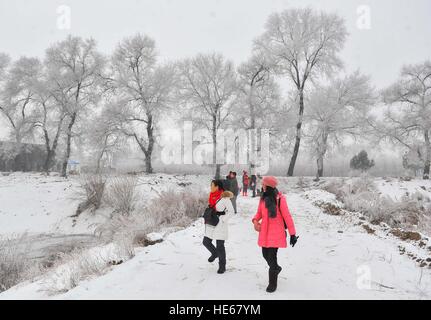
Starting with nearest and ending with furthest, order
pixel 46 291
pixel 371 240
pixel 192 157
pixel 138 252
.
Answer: pixel 46 291 < pixel 138 252 < pixel 371 240 < pixel 192 157

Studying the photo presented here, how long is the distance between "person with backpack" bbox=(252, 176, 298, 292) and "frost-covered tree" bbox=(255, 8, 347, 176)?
74.6 feet

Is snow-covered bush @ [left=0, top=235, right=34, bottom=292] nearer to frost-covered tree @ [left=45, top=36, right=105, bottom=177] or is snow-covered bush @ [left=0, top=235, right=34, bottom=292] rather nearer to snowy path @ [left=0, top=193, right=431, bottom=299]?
snowy path @ [left=0, top=193, right=431, bottom=299]

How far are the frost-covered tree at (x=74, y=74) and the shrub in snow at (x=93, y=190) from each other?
12.5 m

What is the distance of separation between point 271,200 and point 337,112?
81.6 ft

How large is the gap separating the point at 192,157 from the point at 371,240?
24.5 m

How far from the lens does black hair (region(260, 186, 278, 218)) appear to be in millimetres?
4879

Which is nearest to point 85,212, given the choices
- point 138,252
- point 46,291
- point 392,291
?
point 138,252

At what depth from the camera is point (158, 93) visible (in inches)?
1115

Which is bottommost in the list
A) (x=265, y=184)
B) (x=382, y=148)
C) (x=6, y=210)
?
(x=6, y=210)

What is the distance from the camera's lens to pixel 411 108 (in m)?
27.2

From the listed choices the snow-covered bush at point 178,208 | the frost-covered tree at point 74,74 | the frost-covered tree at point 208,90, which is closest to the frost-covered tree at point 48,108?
the frost-covered tree at point 74,74

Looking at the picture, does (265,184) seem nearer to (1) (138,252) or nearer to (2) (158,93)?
(1) (138,252)

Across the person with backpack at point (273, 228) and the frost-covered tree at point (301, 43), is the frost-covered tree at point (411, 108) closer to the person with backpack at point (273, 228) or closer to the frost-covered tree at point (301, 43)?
the frost-covered tree at point (301, 43)
